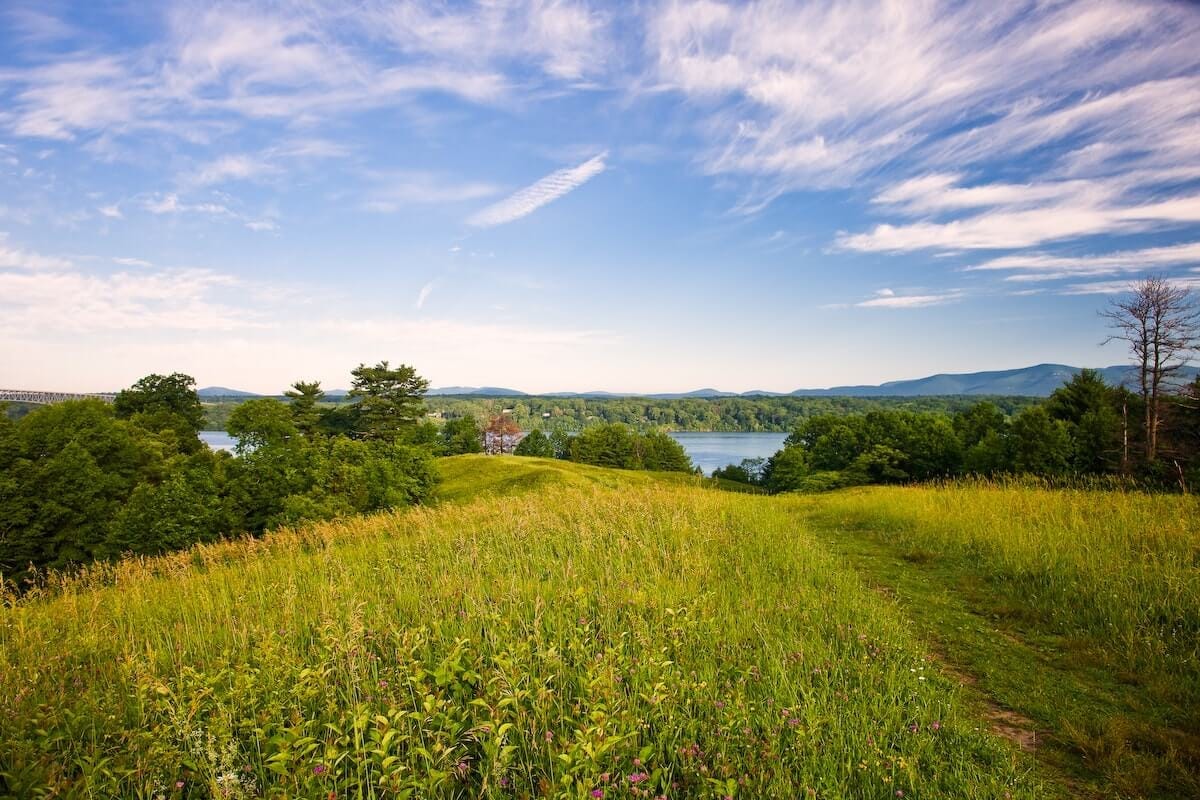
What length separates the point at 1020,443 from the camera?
4353cm

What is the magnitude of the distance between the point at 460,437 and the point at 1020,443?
80.3 metres

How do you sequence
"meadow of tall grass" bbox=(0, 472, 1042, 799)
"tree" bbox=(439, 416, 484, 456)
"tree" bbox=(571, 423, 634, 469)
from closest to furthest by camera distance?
→ "meadow of tall grass" bbox=(0, 472, 1042, 799) < "tree" bbox=(439, 416, 484, 456) < "tree" bbox=(571, 423, 634, 469)

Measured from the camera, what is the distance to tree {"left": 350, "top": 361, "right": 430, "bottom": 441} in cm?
5903

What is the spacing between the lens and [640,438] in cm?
10350

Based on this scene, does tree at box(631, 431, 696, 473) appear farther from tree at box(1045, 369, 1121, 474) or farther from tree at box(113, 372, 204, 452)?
tree at box(113, 372, 204, 452)

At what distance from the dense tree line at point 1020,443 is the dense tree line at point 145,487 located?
3528 centimetres

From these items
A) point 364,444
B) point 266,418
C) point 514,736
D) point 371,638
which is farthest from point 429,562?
point 266,418

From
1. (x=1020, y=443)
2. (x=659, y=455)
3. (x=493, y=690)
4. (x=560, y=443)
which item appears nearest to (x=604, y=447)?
(x=659, y=455)

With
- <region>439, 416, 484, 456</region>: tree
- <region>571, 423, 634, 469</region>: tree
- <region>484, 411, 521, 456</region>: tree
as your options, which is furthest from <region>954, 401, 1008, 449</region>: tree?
<region>484, 411, 521, 456</region>: tree

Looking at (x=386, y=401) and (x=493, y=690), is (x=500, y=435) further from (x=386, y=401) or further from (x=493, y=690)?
(x=493, y=690)

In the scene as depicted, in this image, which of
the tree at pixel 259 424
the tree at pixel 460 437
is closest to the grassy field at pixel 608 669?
the tree at pixel 259 424

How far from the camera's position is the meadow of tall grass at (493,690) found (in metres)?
2.97

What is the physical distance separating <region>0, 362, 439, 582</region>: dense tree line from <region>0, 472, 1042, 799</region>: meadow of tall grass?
74.2 ft

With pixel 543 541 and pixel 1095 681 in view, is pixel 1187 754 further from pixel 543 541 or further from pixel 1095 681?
pixel 543 541
